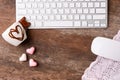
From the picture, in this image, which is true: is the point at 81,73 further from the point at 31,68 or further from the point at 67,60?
the point at 31,68

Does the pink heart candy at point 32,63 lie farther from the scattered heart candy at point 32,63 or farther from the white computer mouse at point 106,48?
the white computer mouse at point 106,48

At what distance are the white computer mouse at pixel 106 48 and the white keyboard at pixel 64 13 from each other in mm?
73

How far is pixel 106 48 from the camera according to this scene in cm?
94

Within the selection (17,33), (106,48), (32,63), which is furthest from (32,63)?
(106,48)

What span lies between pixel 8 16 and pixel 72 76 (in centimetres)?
28

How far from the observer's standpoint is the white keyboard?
1.00 metres

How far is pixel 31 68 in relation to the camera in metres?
1.04

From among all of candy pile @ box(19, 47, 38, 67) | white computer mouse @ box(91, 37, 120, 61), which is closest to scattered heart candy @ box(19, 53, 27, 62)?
Answer: candy pile @ box(19, 47, 38, 67)

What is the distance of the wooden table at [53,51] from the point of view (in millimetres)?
1015

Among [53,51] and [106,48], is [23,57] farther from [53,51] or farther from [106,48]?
[106,48]

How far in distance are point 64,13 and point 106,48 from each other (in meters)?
0.18

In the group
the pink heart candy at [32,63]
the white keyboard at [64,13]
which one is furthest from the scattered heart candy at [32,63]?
the white keyboard at [64,13]

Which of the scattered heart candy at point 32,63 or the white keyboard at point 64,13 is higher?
the white keyboard at point 64,13

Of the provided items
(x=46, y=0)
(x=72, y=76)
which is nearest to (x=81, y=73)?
(x=72, y=76)
